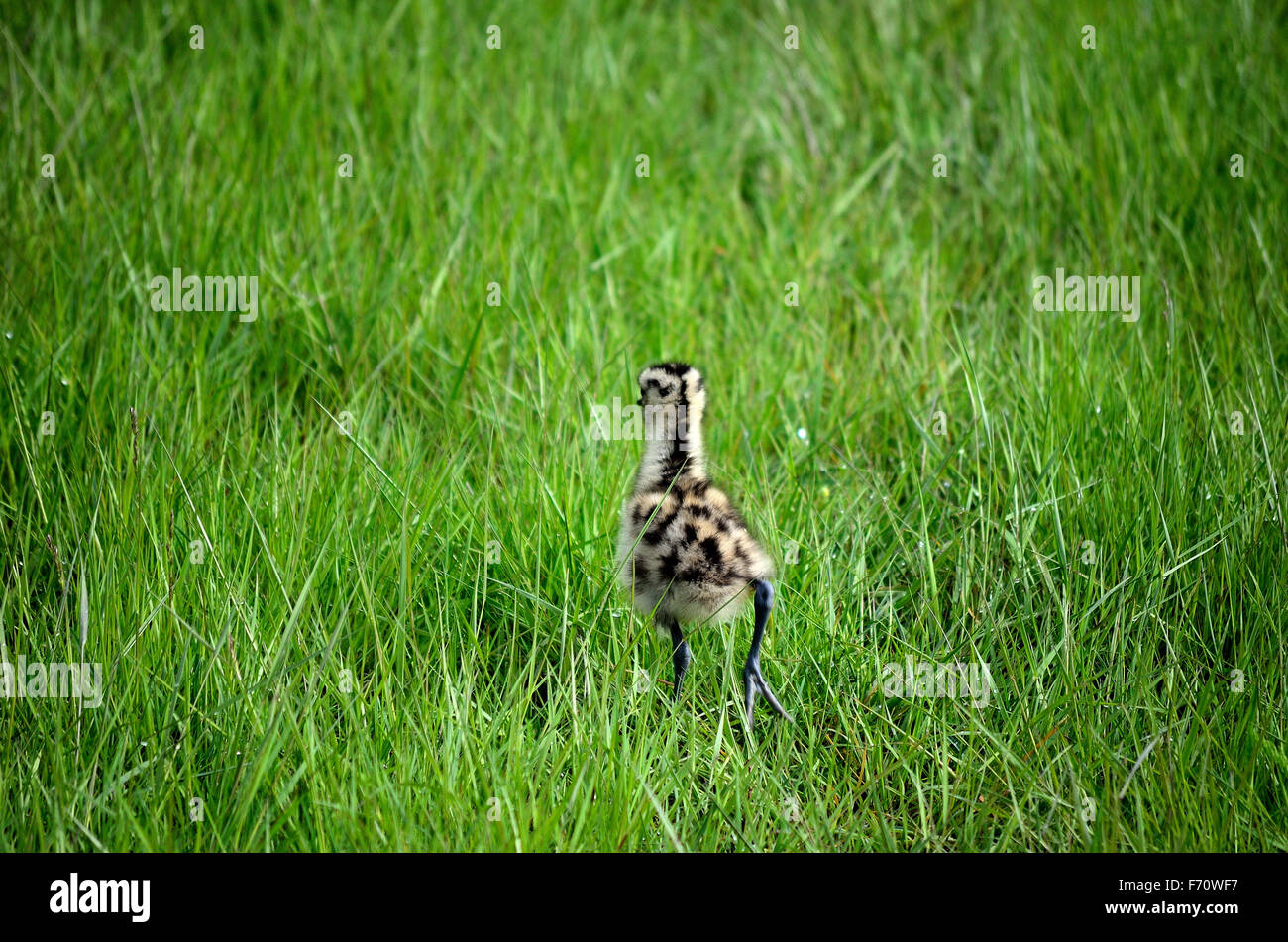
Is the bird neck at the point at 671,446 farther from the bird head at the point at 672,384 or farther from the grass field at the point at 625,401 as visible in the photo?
the grass field at the point at 625,401

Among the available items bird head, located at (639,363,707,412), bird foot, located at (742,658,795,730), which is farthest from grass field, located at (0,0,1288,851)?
bird head, located at (639,363,707,412)

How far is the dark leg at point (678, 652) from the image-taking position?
3000mm

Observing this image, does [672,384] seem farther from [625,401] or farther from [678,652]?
[625,401]

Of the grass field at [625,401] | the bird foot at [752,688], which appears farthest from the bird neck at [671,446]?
the bird foot at [752,688]

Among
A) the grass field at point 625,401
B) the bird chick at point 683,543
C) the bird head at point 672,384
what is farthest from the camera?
the bird head at point 672,384

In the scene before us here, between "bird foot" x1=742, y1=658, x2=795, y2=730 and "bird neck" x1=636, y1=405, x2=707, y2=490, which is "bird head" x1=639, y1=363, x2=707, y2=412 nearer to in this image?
"bird neck" x1=636, y1=405, x2=707, y2=490

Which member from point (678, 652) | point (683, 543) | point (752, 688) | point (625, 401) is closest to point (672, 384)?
point (683, 543)

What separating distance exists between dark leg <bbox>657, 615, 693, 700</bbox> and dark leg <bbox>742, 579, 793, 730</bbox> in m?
0.17

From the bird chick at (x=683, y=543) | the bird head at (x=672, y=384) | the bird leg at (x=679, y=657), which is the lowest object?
the bird leg at (x=679, y=657)

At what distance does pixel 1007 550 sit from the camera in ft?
11.9

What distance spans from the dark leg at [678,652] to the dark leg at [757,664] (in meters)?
0.17

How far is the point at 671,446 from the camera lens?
124 inches

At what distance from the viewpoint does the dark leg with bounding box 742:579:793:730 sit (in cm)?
290
